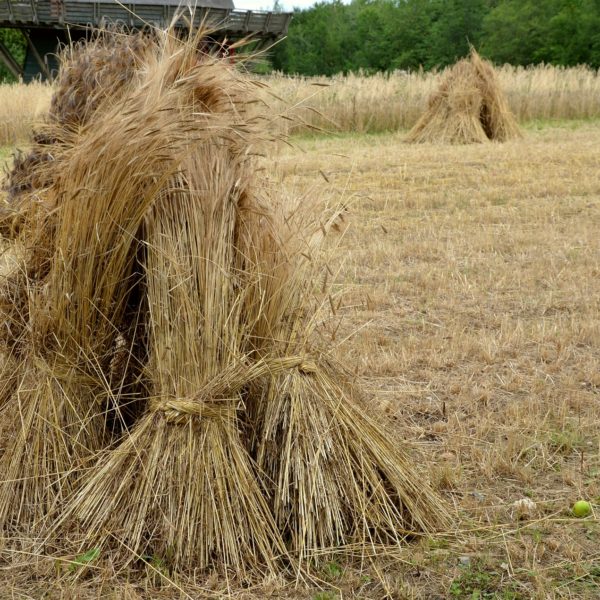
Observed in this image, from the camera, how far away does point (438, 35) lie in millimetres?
48812

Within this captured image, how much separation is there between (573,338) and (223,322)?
2876 millimetres

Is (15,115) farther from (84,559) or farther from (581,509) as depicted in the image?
(581,509)

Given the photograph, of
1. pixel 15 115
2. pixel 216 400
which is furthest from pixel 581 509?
pixel 15 115

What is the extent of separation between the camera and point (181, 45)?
3.22 m

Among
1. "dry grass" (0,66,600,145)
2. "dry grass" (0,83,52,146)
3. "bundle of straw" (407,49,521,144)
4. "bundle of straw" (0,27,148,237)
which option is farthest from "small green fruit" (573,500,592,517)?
"dry grass" (0,83,52,146)

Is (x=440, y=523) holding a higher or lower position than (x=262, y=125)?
lower

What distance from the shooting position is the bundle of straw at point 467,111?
16.0 metres

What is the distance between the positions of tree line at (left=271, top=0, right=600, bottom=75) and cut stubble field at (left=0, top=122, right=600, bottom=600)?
30.4 meters

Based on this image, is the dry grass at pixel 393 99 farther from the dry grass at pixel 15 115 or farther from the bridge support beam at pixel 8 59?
the bridge support beam at pixel 8 59

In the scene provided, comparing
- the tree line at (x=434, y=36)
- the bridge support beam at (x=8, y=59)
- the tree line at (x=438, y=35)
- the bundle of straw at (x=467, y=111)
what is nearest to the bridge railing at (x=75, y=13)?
the bridge support beam at (x=8, y=59)

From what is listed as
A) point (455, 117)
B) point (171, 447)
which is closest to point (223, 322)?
point (171, 447)

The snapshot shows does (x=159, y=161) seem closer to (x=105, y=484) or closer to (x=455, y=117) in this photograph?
(x=105, y=484)

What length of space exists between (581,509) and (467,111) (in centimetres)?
1358

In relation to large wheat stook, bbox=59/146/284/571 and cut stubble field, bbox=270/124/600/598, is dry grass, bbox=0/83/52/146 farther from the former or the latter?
large wheat stook, bbox=59/146/284/571
